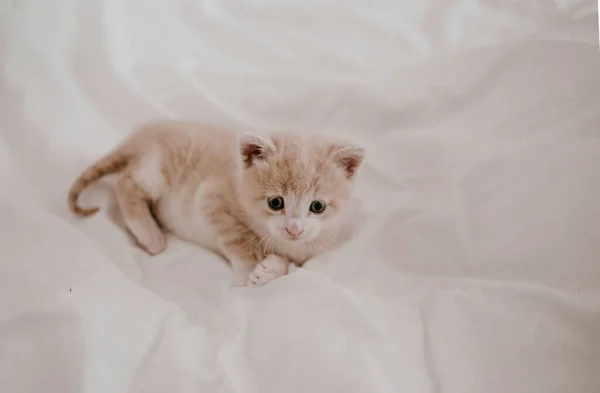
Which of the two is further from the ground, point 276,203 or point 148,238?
point 276,203

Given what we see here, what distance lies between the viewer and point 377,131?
4.59 ft

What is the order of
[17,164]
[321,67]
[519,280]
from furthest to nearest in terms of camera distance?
[321,67] → [17,164] → [519,280]

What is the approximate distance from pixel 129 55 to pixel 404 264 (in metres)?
1.13

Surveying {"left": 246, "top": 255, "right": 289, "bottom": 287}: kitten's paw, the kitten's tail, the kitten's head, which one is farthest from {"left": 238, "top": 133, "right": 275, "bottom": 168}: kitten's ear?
the kitten's tail

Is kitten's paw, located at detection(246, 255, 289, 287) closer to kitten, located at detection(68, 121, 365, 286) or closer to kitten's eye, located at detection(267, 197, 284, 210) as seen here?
kitten, located at detection(68, 121, 365, 286)

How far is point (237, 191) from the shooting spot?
4.24 ft

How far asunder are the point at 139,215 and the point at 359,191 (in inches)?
22.9

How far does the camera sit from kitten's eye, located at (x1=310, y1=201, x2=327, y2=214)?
117 cm

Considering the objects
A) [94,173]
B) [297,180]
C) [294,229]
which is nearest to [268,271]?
[294,229]

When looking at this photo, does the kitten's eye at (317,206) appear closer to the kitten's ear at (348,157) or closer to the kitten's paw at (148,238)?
the kitten's ear at (348,157)

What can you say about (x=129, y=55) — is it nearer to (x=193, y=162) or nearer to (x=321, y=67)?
(x=193, y=162)

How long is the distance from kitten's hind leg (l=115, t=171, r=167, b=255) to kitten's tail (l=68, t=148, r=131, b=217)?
1.5 inches

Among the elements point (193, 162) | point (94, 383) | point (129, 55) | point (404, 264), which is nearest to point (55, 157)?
point (193, 162)

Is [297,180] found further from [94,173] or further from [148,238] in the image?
[94,173]
